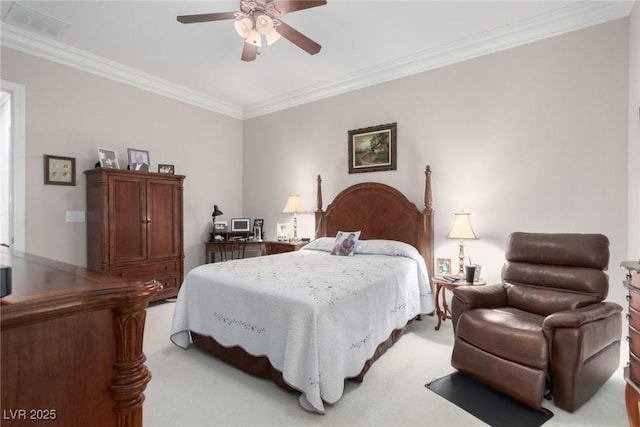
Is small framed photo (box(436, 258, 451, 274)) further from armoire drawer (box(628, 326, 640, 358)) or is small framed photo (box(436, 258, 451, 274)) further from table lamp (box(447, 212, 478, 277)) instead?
armoire drawer (box(628, 326, 640, 358))

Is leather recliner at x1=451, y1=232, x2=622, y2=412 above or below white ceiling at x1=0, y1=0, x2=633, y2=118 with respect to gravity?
below

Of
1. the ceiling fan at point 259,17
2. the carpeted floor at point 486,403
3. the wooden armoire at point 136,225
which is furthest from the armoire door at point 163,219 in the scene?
the carpeted floor at point 486,403

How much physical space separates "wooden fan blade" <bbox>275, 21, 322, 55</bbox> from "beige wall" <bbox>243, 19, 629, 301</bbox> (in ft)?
5.48

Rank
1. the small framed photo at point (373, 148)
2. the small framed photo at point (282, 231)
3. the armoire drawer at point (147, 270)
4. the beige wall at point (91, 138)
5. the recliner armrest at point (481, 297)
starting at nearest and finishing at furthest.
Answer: the recliner armrest at point (481, 297) → the beige wall at point (91, 138) → the armoire drawer at point (147, 270) → the small framed photo at point (373, 148) → the small framed photo at point (282, 231)

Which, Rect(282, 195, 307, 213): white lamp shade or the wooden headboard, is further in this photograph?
Rect(282, 195, 307, 213): white lamp shade

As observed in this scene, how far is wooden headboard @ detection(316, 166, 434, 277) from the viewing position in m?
3.76

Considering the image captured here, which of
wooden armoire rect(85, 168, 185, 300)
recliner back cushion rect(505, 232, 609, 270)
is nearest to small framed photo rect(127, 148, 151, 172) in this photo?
wooden armoire rect(85, 168, 185, 300)

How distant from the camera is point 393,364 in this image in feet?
8.39

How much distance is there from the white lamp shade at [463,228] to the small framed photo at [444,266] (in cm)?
56

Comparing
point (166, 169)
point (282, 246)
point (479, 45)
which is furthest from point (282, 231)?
point (479, 45)

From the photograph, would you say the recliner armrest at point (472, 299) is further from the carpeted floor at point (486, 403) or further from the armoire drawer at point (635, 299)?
the armoire drawer at point (635, 299)

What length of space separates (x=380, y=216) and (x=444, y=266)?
0.97 meters

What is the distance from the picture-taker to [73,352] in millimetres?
692

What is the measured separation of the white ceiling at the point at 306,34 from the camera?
296cm
